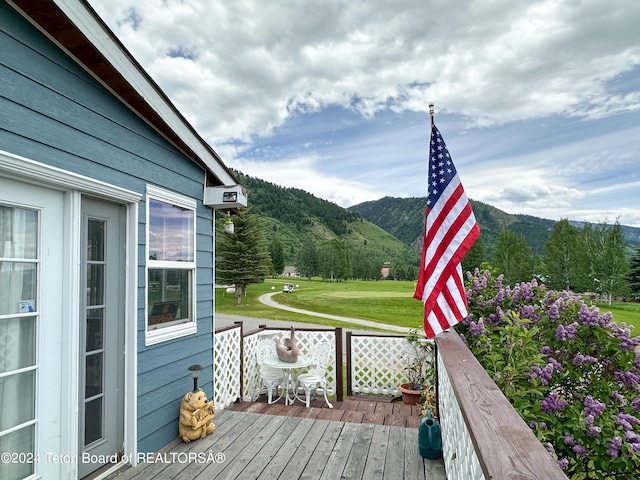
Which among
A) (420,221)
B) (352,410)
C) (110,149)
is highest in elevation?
(420,221)

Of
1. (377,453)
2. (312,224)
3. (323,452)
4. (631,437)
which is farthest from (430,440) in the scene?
(312,224)

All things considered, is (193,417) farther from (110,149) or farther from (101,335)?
(110,149)

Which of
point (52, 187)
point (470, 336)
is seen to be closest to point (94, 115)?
point (52, 187)

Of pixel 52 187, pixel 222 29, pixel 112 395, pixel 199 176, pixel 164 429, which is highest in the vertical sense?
pixel 222 29

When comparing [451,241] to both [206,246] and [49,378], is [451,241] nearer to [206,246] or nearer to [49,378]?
[206,246]

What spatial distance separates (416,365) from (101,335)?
4358 mm

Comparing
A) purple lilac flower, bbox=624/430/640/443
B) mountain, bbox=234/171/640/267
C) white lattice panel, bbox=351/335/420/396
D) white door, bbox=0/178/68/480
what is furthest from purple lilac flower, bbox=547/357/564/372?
mountain, bbox=234/171/640/267

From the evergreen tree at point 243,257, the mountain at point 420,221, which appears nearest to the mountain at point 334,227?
the mountain at point 420,221

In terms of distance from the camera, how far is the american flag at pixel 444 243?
2848 mm

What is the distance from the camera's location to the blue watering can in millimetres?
3082

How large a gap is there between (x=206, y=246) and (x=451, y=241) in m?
2.66

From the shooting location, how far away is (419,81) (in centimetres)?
977

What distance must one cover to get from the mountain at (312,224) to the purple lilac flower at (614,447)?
224ft

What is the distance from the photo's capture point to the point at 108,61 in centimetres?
254
